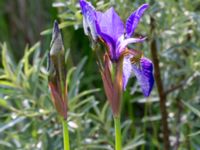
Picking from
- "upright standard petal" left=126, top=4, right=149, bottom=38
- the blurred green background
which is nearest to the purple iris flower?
"upright standard petal" left=126, top=4, right=149, bottom=38

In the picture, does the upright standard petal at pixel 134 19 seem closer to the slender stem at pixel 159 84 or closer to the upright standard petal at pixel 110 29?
the upright standard petal at pixel 110 29

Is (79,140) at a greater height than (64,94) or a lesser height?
lesser

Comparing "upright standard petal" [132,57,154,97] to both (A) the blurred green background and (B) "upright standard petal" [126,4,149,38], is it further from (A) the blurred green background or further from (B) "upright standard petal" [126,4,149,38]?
(A) the blurred green background

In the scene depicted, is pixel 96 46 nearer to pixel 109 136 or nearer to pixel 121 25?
pixel 121 25

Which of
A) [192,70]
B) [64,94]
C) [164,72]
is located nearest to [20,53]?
[164,72]

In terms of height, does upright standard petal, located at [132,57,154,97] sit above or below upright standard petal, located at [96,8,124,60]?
below

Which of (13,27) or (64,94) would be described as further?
(13,27)
